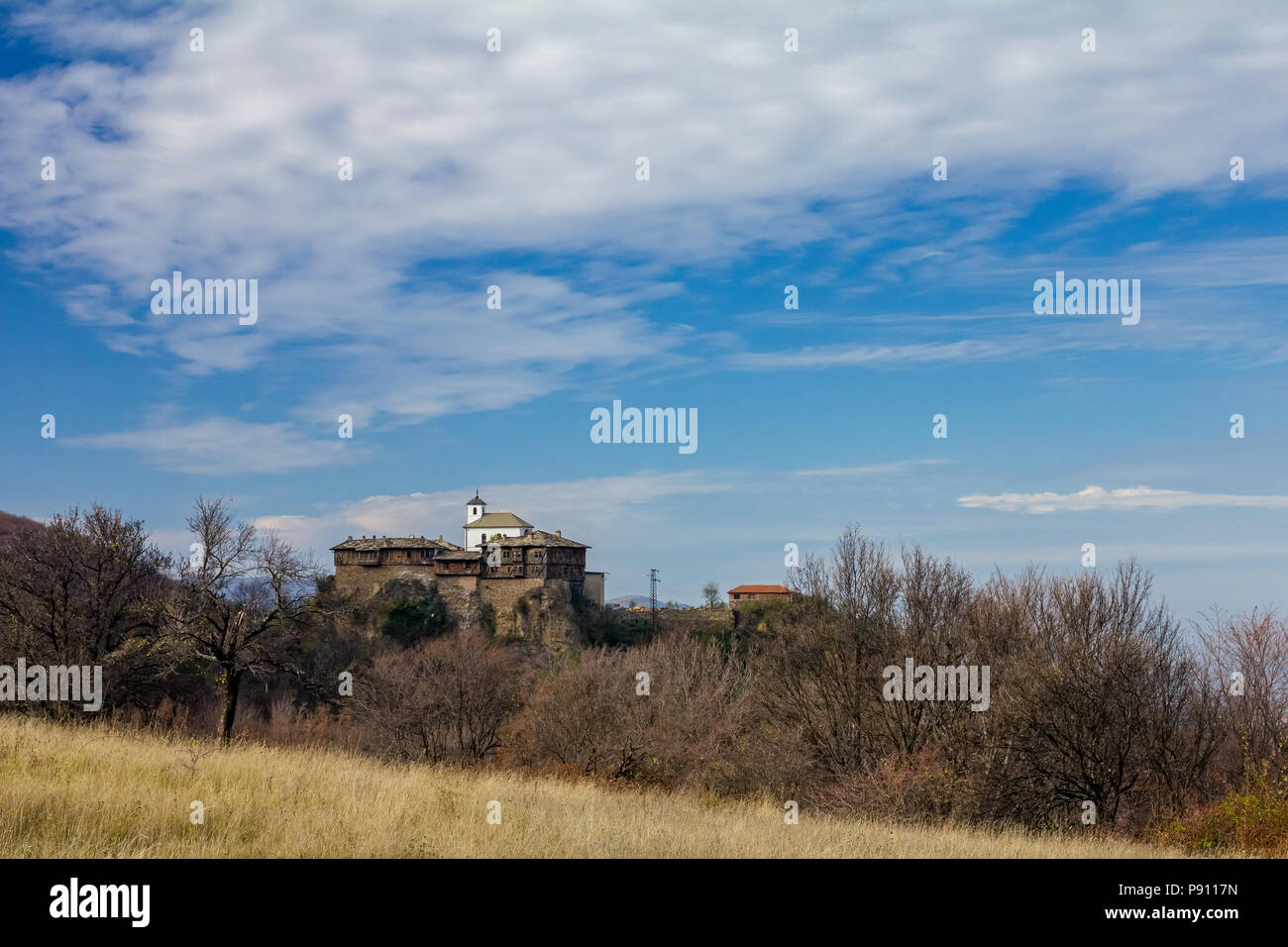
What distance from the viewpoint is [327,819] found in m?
11.5

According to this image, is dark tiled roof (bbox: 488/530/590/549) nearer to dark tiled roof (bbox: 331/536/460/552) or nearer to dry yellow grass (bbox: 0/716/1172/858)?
dark tiled roof (bbox: 331/536/460/552)

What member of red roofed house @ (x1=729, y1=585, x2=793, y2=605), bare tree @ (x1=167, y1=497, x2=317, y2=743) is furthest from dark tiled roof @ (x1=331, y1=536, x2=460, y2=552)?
bare tree @ (x1=167, y1=497, x2=317, y2=743)

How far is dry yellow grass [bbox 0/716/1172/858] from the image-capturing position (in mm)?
10227

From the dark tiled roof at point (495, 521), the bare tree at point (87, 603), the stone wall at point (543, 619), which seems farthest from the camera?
the dark tiled roof at point (495, 521)

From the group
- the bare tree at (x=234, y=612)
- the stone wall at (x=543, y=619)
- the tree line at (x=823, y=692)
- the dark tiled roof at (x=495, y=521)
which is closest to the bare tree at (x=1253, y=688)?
the tree line at (x=823, y=692)

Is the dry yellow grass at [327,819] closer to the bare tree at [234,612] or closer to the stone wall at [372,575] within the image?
the bare tree at [234,612]

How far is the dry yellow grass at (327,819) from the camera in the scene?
33.6 feet

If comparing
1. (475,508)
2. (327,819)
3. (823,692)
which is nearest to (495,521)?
(475,508)

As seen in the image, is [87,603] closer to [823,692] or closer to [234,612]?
[234,612]

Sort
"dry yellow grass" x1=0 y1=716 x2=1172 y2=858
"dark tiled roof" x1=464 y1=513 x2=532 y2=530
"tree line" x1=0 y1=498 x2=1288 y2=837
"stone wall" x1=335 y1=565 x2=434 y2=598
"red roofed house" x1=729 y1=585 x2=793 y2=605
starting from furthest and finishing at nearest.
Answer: "red roofed house" x1=729 y1=585 x2=793 y2=605 < "dark tiled roof" x1=464 y1=513 x2=532 y2=530 < "stone wall" x1=335 y1=565 x2=434 y2=598 < "tree line" x1=0 y1=498 x2=1288 y2=837 < "dry yellow grass" x1=0 y1=716 x2=1172 y2=858

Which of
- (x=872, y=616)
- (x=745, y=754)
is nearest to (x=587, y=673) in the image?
(x=745, y=754)
